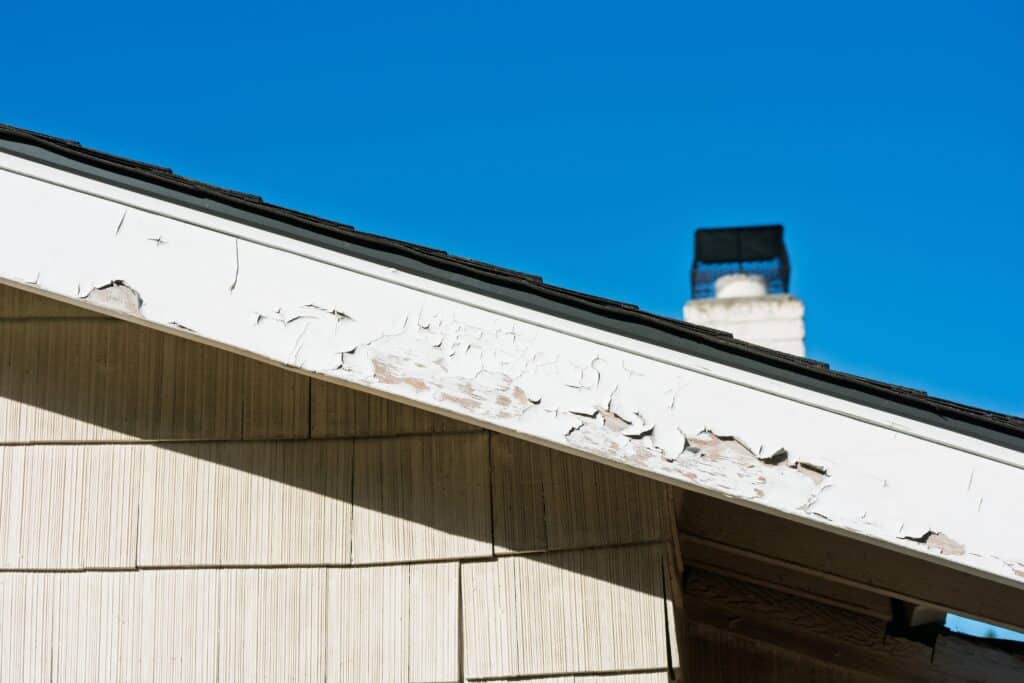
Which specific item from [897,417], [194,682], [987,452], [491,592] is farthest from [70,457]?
[987,452]

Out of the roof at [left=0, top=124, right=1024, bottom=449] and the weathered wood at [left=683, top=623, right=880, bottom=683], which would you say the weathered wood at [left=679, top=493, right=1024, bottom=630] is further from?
the weathered wood at [left=683, top=623, right=880, bottom=683]

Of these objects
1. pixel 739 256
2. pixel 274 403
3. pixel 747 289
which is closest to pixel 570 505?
pixel 274 403

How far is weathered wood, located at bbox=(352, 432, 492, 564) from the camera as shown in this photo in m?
2.48

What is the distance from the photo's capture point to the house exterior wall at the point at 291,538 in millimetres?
2412

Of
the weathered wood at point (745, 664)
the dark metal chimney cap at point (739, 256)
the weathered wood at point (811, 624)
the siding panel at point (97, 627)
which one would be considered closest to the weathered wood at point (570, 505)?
the siding panel at point (97, 627)

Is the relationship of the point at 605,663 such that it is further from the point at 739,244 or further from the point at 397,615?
the point at 739,244

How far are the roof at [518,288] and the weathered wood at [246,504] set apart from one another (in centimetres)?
51

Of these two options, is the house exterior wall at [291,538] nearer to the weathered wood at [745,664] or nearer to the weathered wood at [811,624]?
the weathered wood at [811,624]

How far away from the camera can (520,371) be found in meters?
2.29

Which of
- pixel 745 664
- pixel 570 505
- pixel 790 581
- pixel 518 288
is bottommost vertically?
pixel 745 664

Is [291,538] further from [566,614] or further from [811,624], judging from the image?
[811,624]

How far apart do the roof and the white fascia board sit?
21mm

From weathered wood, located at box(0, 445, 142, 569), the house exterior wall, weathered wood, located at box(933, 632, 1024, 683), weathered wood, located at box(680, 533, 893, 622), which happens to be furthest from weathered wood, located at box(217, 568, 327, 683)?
weathered wood, located at box(933, 632, 1024, 683)

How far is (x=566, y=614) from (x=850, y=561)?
0.87m
